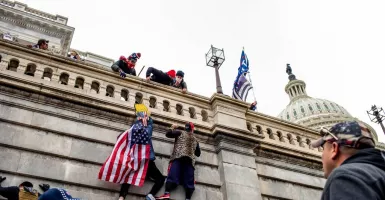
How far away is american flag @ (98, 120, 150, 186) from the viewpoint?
859 centimetres

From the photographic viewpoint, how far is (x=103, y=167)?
8.56 metres

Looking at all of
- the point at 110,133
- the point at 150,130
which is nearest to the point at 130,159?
the point at 150,130

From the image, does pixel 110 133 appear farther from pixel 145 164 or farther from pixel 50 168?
pixel 50 168

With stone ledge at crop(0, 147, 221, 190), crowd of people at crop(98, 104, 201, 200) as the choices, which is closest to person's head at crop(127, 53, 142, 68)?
crowd of people at crop(98, 104, 201, 200)

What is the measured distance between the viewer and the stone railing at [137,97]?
9.72m

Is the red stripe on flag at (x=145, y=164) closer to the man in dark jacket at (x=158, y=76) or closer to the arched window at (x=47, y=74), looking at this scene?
the man in dark jacket at (x=158, y=76)

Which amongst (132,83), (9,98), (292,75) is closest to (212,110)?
(132,83)

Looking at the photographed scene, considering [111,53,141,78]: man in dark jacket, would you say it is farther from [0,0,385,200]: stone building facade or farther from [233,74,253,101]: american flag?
[233,74,253,101]: american flag

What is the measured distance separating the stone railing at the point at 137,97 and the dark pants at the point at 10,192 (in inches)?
110

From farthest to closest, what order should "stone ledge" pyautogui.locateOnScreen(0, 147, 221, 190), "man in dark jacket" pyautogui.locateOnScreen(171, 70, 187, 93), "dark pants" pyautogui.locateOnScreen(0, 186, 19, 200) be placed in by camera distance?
"man in dark jacket" pyautogui.locateOnScreen(171, 70, 187, 93) → "stone ledge" pyautogui.locateOnScreen(0, 147, 221, 190) → "dark pants" pyautogui.locateOnScreen(0, 186, 19, 200)

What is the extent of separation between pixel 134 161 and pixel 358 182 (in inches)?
265

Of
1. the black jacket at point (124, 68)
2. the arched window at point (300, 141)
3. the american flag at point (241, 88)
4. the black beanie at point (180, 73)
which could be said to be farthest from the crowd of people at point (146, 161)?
the arched window at point (300, 141)

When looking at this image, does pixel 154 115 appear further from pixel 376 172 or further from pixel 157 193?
pixel 376 172

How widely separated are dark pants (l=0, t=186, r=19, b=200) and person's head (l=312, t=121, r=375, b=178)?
5.88 m
